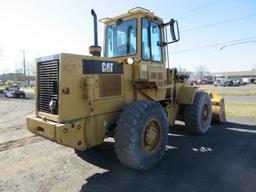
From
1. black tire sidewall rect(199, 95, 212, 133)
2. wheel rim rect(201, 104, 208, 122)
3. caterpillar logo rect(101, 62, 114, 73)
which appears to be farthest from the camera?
wheel rim rect(201, 104, 208, 122)

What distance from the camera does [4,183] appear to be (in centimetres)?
399

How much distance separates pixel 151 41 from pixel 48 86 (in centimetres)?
265

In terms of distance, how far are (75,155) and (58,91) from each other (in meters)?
2.14

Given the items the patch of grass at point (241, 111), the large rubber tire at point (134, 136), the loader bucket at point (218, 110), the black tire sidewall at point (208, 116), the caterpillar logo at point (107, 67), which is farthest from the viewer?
the patch of grass at point (241, 111)

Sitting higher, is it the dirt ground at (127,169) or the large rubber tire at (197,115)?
the large rubber tire at (197,115)

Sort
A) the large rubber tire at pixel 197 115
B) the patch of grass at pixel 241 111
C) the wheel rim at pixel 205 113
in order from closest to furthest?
the large rubber tire at pixel 197 115 → the wheel rim at pixel 205 113 → the patch of grass at pixel 241 111

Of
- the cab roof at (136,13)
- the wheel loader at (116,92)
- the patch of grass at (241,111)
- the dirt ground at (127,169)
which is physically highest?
the cab roof at (136,13)

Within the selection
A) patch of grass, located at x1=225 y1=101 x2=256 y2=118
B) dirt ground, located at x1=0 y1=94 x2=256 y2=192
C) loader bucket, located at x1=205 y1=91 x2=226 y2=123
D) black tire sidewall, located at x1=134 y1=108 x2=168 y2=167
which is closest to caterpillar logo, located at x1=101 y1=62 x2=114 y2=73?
black tire sidewall, located at x1=134 y1=108 x2=168 y2=167

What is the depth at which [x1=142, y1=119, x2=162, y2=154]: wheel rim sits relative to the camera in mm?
4516

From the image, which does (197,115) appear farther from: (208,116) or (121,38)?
(121,38)

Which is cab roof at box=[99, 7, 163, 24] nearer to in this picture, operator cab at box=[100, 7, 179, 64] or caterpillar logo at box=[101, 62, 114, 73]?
operator cab at box=[100, 7, 179, 64]

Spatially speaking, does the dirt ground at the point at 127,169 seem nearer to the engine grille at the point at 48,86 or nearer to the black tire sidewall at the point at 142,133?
the black tire sidewall at the point at 142,133

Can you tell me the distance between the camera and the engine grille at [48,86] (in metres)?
3.91

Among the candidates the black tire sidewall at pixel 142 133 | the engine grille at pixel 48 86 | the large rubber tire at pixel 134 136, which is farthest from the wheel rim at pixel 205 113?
the engine grille at pixel 48 86
